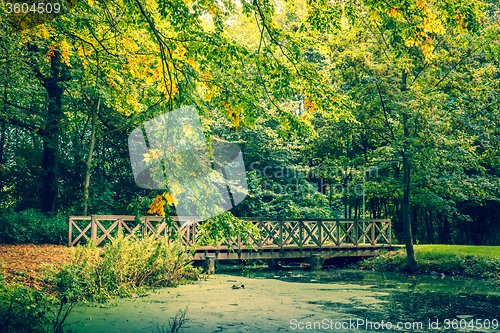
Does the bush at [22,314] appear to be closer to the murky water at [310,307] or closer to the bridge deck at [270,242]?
the murky water at [310,307]

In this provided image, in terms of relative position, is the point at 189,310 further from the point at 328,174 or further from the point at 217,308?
the point at 328,174

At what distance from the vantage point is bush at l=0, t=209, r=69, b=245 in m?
12.3

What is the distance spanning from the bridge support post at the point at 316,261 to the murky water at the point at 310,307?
11.4 feet

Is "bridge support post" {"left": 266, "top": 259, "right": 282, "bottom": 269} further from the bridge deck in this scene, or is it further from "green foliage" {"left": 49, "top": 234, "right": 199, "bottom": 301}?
"green foliage" {"left": 49, "top": 234, "right": 199, "bottom": 301}

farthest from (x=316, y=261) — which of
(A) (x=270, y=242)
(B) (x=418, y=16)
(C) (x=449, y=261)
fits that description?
(B) (x=418, y=16)

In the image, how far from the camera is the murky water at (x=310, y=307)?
6863 mm

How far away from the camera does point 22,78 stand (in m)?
12.4

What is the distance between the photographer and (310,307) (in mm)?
8492

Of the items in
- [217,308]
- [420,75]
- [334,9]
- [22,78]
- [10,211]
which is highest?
[420,75]

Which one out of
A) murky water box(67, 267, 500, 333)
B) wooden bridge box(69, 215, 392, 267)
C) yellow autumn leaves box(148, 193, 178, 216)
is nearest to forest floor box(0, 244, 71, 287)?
murky water box(67, 267, 500, 333)

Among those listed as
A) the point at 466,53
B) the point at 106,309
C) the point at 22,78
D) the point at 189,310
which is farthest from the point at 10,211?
the point at 466,53

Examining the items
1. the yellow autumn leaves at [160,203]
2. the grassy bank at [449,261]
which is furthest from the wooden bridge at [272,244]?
the yellow autumn leaves at [160,203]

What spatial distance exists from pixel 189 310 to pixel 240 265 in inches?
355

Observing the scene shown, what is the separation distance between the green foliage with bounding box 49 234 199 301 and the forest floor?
1.36 feet
